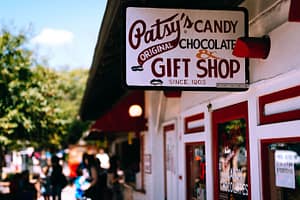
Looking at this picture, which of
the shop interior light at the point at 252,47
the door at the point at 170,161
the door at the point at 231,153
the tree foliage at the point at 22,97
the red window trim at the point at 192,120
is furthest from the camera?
the tree foliage at the point at 22,97

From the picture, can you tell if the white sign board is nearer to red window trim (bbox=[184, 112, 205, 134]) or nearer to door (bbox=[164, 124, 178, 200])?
red window trim (bbox=[184, 112, 205, 134])

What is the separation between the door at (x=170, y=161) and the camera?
947cm

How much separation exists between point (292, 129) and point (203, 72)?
0.91 metres

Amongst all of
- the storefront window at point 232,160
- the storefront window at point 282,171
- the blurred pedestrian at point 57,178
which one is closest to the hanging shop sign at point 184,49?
the storefront window at point 282,171

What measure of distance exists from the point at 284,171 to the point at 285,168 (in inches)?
1.3

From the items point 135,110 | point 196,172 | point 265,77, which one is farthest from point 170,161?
point 265,77

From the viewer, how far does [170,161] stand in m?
9.92

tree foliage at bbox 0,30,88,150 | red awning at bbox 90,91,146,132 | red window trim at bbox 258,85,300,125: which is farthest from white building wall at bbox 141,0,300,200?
tree foliage at bbox 0,30,88,150

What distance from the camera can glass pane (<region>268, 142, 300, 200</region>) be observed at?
430cm

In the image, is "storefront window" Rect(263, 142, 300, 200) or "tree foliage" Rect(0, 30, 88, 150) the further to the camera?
"tree foliage" Rect(0, 30, 88, 150)

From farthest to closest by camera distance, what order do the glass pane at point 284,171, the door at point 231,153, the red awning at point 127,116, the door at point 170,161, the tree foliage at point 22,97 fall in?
the tree foliage at point 22,97 → the red awning at point 127,116 → the door at point 170,161 → the door at point 231,153 → the glass pane at point 284,171

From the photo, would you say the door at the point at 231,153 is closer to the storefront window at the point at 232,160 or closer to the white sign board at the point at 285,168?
the storefront window at the point at 232,160

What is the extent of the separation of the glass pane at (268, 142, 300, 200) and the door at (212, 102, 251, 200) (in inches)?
21.2

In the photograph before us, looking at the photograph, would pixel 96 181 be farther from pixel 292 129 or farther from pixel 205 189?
pixel 292 129
